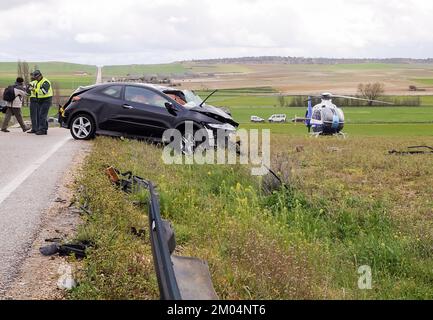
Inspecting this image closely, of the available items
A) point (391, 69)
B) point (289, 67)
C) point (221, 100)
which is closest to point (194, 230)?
point (221, 100)

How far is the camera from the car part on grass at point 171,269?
266 centimetres

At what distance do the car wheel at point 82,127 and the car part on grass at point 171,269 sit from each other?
1134 centimetres

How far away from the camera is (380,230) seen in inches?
327

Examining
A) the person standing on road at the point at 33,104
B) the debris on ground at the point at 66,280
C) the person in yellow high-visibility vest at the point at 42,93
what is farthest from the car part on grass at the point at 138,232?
the person standing on road at the point at 33,104

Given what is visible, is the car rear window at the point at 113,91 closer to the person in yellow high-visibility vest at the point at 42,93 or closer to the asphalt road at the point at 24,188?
the asphalt road at the point at 24,188

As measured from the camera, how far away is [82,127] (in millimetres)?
15164

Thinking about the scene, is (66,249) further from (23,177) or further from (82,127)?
(82,127)

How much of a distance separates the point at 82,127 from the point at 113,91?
1.20m

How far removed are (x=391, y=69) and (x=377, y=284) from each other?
126539mm

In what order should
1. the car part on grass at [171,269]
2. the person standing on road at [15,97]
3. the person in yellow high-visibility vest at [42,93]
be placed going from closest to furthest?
1. the car part on grass at [171,269]
2. the person in yellow high-visibility vest at [42,93]
3. the person standing on road at [15,97]

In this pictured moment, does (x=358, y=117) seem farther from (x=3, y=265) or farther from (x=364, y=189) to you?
(x=3, y=265)

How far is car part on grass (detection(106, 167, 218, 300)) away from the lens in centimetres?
266

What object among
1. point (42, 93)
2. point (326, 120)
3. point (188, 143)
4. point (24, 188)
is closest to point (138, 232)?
point (24, 188)
